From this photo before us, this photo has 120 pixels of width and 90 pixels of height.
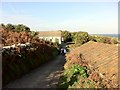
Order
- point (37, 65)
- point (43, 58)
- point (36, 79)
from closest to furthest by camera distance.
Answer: point (36, 79) → point (37, 65) → point (43, 58)

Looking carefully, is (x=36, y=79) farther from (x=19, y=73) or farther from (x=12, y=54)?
(x=12, y=54)

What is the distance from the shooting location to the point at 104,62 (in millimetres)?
11266

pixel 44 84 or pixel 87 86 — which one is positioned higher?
pixel 87 86

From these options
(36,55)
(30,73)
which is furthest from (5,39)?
(30,73)

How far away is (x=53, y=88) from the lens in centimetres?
1438

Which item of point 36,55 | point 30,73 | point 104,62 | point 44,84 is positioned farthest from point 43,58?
point 104,62

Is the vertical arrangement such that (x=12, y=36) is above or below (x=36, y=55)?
above

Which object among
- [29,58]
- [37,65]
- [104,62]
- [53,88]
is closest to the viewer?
[104,62]

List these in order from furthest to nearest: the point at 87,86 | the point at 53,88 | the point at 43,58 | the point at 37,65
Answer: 1. the point at 43,58
2. the point at 37,65
3. the point at 53,88
4. the point at 87,86

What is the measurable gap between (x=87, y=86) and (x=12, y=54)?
10214 millimetres

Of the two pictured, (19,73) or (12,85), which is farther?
(19,73)

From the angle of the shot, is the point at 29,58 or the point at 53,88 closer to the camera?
the point at 53,88

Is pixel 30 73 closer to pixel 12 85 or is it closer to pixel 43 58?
pixel 12 85

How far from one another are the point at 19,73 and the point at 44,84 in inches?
111
